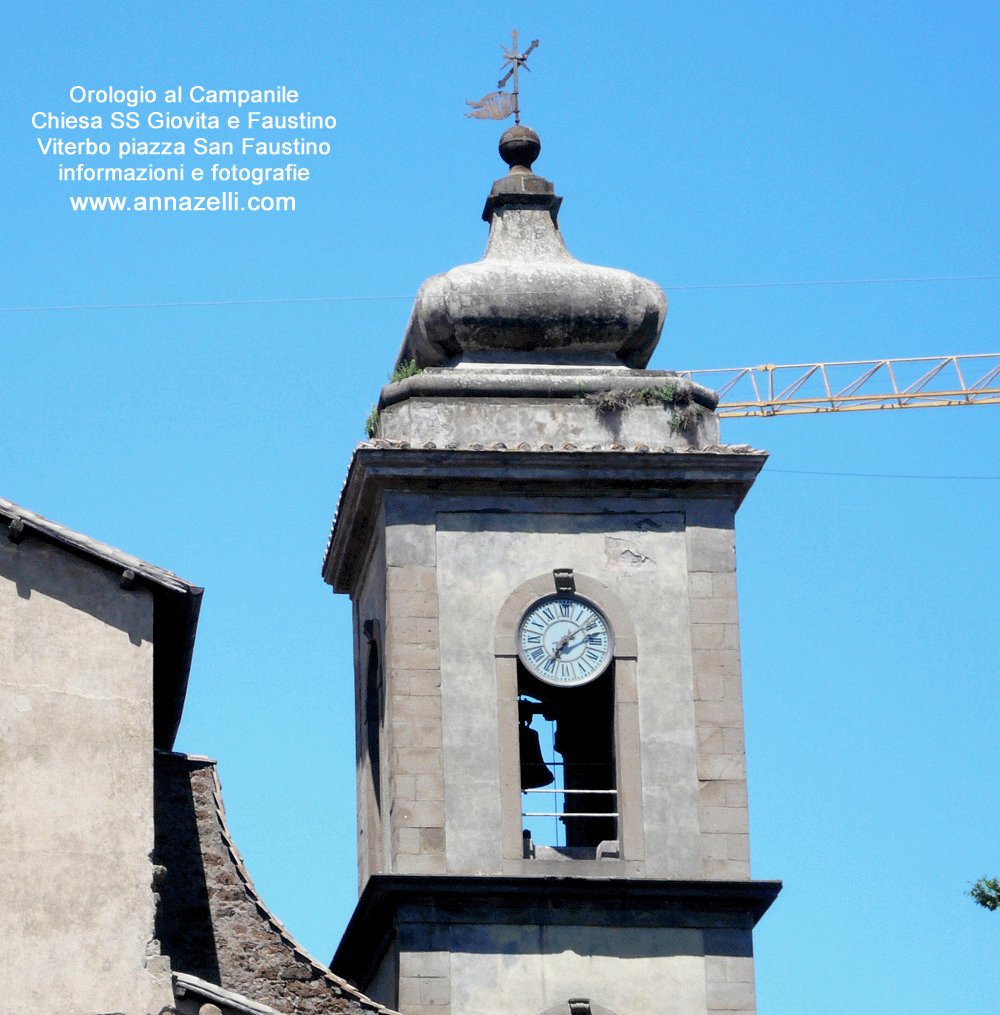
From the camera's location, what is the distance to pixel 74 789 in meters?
22.0

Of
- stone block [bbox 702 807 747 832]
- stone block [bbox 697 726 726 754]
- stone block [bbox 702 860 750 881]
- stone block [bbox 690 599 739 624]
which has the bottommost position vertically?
stone block [bbox 702 860 750 881]

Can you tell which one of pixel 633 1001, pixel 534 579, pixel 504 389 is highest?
pixel 504 389

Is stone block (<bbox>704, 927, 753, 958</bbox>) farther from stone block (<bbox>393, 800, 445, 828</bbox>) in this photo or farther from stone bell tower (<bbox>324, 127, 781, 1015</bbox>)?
stone block (<bbox>393, 800, 445, 828</bbox>)

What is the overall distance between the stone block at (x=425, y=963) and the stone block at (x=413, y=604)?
3306 millimetres

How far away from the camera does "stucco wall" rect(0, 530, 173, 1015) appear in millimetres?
21375

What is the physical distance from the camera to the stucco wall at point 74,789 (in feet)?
70.1

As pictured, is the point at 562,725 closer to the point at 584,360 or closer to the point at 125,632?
the point at 584,360

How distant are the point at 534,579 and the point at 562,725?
249 centimetres

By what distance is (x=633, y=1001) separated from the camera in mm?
25609

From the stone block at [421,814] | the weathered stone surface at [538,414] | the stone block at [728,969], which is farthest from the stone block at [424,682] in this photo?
the stone block at [728,969]

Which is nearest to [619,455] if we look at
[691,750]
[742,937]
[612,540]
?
[612,540]

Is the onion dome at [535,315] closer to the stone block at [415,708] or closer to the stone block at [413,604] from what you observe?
the stone block at [413,604]

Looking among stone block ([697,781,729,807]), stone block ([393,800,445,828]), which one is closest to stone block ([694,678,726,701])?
stone block ([697,781,729,807])

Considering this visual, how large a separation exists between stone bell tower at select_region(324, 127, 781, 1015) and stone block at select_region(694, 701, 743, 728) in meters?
0.02
